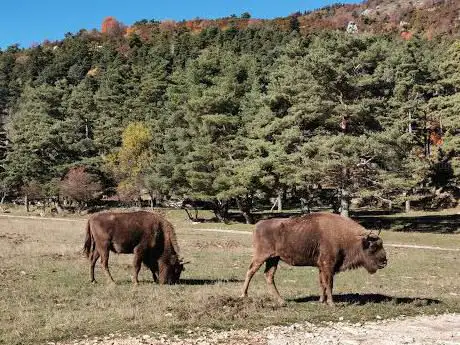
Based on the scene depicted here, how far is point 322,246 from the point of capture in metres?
13.6

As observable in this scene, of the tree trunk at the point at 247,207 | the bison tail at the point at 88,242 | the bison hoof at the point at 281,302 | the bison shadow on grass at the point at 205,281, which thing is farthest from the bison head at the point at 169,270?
the tree trunk at the point at 247,207

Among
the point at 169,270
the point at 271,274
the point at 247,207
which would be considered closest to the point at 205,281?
the point at 169,270

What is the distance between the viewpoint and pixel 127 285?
1647 cm

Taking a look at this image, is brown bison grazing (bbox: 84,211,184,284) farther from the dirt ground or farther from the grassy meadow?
the dirt ground

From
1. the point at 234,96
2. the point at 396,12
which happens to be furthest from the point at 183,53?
the point at 234,96

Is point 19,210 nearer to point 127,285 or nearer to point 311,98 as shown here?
point 311,98

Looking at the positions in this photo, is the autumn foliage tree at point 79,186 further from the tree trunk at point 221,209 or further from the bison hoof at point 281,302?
the bison hoof at point 281,302

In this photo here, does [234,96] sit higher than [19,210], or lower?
higher

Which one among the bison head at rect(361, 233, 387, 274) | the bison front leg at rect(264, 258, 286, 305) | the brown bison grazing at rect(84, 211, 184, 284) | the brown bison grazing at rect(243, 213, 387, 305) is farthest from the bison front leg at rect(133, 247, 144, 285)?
the bison head at rect(361, 233, 387, 274)

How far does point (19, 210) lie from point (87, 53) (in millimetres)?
96281

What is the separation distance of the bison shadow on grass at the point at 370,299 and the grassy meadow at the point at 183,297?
0.08 ft

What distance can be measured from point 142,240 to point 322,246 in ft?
18.8

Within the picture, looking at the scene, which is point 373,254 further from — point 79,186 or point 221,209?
point 79,186

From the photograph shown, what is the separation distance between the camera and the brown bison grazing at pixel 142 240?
16.9 meters
